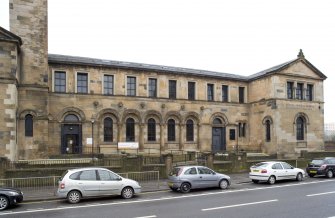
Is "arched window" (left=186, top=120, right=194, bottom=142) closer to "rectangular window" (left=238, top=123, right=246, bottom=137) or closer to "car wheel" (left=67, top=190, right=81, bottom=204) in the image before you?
"rectangular window" (left=238, top=123, right=246, bottom=137)

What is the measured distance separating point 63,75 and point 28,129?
6.64m

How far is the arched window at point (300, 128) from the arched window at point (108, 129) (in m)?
22.0

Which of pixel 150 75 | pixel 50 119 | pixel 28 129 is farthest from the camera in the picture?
pixel 150 75

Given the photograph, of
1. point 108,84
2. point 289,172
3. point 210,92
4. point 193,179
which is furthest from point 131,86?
point 289,172

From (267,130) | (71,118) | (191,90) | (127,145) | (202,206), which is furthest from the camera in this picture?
(267,130)

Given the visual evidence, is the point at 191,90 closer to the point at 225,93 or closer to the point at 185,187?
the point at 225,93

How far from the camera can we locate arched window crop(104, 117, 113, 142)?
3032 cm

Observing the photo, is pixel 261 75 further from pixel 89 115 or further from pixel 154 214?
pixel 154 214

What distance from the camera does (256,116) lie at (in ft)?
121

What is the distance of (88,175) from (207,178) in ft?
21.6

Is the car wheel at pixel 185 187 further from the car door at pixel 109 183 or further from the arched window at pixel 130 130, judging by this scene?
the arched window at pixel 130 130

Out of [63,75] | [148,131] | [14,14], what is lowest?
[148,131]

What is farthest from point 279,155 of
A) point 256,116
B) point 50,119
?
point 50,119

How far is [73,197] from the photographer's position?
1379 cm
